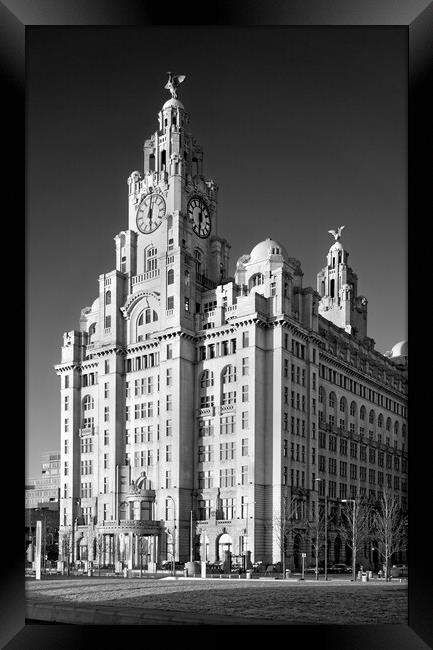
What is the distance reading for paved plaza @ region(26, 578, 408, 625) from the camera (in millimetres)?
21062

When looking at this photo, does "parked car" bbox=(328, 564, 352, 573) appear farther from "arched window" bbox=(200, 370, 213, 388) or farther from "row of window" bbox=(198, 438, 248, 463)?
"arched window" bbox=(200, 370, 213, 388)

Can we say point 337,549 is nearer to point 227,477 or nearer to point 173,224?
point 227,477

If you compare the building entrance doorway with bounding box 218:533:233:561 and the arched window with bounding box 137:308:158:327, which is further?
the arched window with bounding box 137:308:158:327

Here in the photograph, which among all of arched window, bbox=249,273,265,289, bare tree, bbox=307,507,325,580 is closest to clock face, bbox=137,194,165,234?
arched window, bbox=249,273,265,289

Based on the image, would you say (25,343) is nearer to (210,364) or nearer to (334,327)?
(210,364)

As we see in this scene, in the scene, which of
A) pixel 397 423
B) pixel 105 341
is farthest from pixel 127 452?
pixel 397 423

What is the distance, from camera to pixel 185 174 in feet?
204

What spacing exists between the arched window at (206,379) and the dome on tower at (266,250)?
28.0 feet

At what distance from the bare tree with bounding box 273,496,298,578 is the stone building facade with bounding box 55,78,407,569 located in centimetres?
41

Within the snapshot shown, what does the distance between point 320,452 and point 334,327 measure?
10.5m

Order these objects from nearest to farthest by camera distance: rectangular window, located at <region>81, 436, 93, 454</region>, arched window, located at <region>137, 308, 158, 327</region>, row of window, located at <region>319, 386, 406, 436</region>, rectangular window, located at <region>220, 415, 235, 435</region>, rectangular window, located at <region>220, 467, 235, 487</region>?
1. rectangular window, located at <region>220, 467, 235, 487</region>
2. rectangular window, located at <region>220, 415, 235, 435</region>
3. arched window, located at <region>137, 308, 158, 327</region>
4. row of window, located at <region>319, 386, 406, 436</region>
5. rectangular window, located at <region>81, 436, 93, 454</region>

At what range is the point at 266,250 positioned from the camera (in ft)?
198

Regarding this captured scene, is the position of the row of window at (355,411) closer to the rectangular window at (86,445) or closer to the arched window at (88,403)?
the arched window at (88,403)
